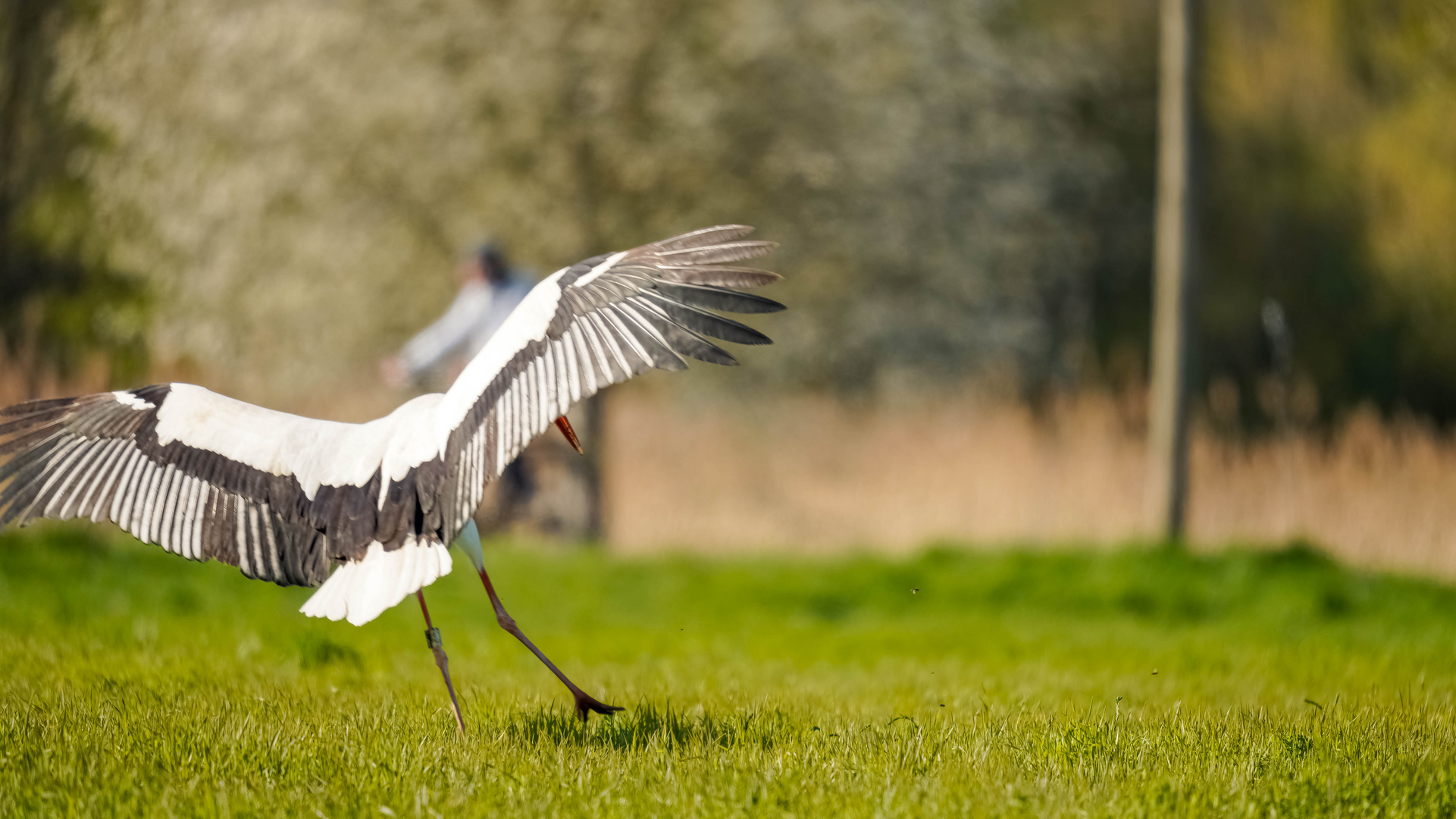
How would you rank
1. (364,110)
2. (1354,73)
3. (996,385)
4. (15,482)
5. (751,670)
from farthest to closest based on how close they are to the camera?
(1354,73) < (996,385) < (364,110) < (751,670) < (15,482)

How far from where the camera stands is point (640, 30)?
1266 cm

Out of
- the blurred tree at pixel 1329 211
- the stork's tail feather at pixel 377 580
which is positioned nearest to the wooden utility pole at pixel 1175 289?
the stork's tail feather at pixel 377 580

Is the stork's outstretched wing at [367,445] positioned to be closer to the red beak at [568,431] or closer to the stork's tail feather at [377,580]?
the stork's tail feather at [377,580]

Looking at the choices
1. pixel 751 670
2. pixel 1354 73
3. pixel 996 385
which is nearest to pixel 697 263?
pixel 751 670

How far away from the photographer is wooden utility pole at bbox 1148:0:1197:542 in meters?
10.2

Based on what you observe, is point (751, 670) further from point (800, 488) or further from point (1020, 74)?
point (1020, 74)

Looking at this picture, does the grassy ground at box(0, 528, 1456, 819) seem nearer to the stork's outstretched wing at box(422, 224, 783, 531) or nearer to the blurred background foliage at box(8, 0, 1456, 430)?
the stork's outstretched wing at box(422, 224, 783, 531)

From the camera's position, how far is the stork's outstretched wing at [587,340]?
13.2 ft

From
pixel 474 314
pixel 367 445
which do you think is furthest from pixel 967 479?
pixel 367 445

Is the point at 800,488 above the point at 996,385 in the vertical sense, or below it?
below

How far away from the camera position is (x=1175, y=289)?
1018cm

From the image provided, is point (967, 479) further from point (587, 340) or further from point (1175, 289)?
point (587, 340)

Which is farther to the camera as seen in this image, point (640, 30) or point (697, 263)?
point (640, 30)

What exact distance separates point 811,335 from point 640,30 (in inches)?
135
